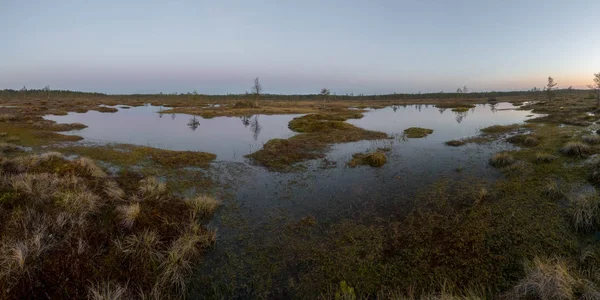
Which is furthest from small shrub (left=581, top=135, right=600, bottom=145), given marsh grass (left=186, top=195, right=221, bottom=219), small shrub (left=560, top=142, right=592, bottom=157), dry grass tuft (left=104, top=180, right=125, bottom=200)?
dry grass tuft (left=104, top=180, right=125, bottom=200)

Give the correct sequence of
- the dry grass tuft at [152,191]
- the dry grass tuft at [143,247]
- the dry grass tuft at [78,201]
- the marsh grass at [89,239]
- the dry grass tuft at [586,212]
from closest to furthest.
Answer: the marsh grass at [89,239], the dry grass tuft at [143,247], the dry grass tuft at [586,212], the dry grass tuft at [78,201], the dry grass tuft at [152,191]

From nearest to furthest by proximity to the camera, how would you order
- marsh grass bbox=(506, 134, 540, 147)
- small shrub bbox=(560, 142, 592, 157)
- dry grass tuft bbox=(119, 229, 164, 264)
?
dry grass tuft bbox=(119, 229, 164, 264) → small shrub bbox=(560, 142, 592, 157) → marsh grass bbox=(506, 134, 540, 147)

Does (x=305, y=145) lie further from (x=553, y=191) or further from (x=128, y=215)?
(x=553, y=191)

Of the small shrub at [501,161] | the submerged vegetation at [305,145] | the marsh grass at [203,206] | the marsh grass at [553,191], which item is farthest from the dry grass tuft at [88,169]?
the small shrub at [501,161]

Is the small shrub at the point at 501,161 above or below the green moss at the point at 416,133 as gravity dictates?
below

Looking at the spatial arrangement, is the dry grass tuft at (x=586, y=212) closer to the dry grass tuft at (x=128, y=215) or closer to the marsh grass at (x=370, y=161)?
the marsh grass at (x=370, y=161)

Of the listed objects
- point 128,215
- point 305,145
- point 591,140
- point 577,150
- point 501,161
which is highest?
point 591,140

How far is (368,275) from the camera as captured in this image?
7.22m

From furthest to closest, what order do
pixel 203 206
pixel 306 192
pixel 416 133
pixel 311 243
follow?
pixel 416 133
pixel 306 192
pixel 203 206
pixel 311 243

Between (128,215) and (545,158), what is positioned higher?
(545,158)

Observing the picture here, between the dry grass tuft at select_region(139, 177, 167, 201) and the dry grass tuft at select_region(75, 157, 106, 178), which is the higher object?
the dry grass tuft at select_region(75, 157, 106, 178)

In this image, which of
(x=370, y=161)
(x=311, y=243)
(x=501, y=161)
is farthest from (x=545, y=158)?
(x=311, y=243)

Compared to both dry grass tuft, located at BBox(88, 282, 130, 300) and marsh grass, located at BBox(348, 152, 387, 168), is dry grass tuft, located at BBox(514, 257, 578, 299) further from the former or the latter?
marsh grass, located at BBox(348, 152, 387, 168)

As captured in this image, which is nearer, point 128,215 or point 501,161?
point 128,215
